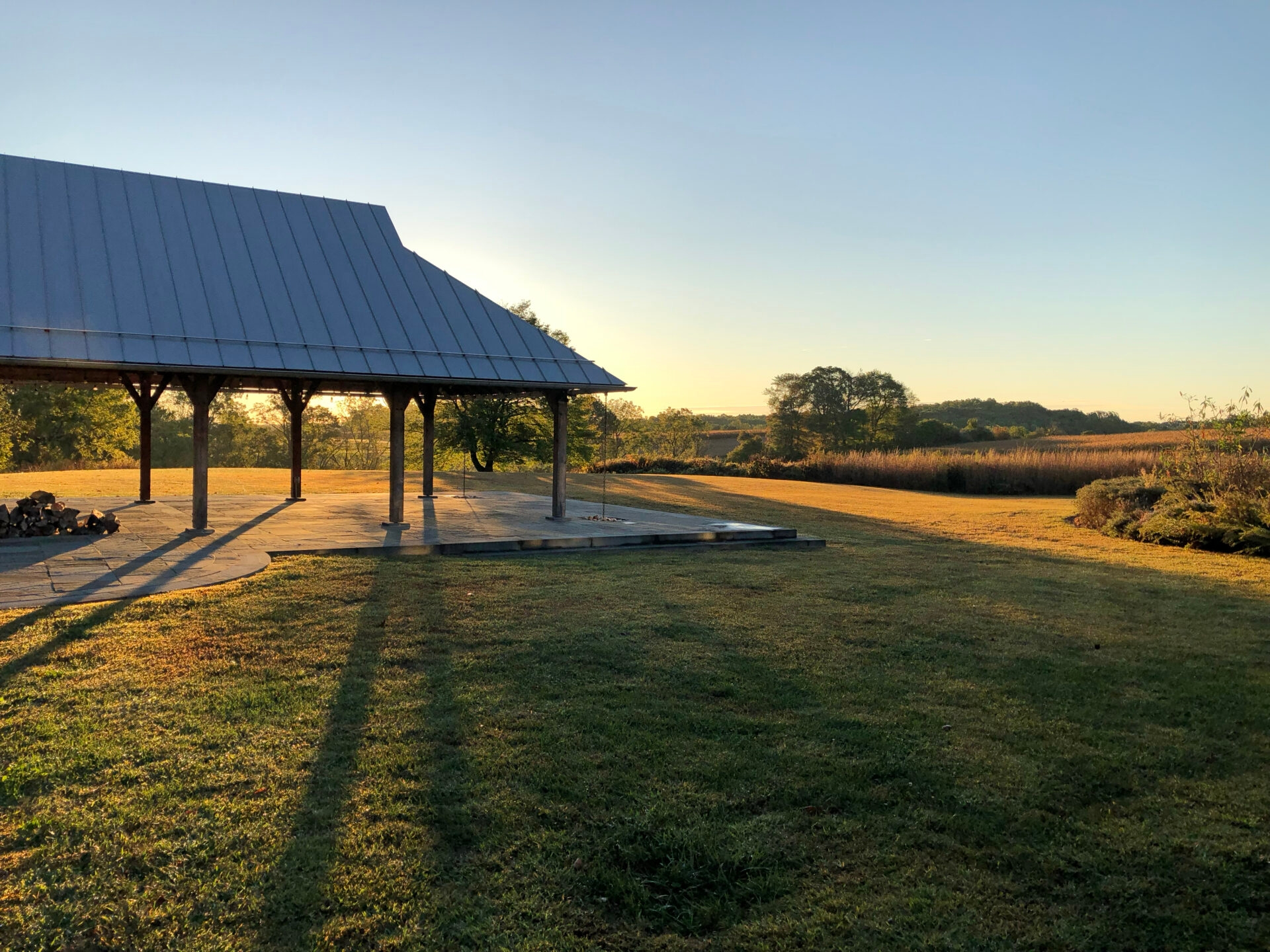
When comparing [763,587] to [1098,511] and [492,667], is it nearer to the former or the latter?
[492,667]

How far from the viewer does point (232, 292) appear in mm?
10281

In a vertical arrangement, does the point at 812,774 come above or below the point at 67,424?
below

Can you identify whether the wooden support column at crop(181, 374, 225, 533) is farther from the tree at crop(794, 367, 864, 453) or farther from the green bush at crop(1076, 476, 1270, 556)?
the tree at crop(794, 367, 864, 453)

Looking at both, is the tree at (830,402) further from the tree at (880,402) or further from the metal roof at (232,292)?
the metal roof at (232,292)

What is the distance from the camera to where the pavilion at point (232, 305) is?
9.12 m

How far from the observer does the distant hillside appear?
6856 centimetres

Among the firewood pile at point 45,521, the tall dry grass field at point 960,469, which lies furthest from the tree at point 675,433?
the firewood pile at point 45,521

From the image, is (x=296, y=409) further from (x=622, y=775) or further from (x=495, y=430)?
(x=495, y=430)

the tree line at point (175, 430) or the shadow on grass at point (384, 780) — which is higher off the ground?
the tree line at point (175, 430)

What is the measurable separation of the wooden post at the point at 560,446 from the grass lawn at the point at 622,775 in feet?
16.6

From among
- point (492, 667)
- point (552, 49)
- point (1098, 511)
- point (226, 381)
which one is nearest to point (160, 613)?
point (492, 667)

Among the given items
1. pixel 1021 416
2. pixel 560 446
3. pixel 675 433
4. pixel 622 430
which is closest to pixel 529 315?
pixel 622 430

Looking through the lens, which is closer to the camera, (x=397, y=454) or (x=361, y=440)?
(x=397, y=454)

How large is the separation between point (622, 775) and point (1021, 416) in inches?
3445
